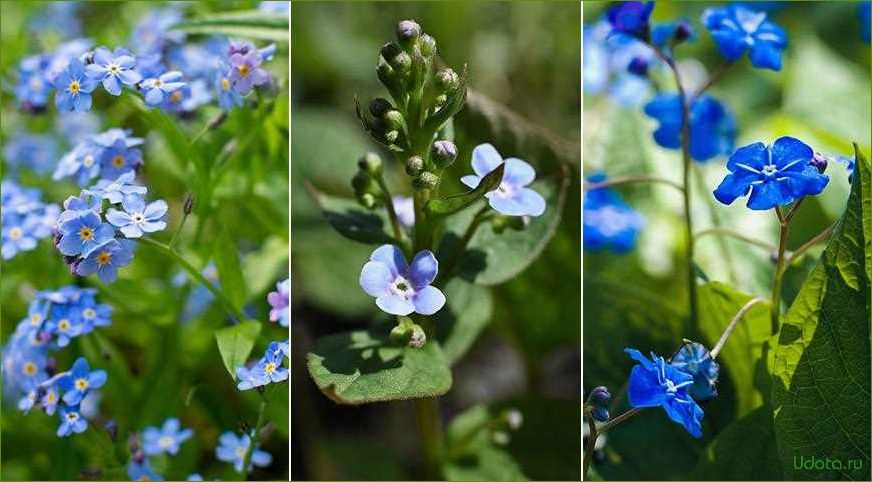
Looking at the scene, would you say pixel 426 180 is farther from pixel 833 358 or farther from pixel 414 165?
pixel 833 358

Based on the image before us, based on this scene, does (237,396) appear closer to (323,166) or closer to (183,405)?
(183,405)

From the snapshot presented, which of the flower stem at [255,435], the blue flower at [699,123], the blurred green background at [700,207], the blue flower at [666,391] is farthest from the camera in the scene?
the blue flower at [699,123]

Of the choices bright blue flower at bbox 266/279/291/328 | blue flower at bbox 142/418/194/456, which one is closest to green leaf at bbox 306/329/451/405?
bright blue flower at bbox 266/279/291/328

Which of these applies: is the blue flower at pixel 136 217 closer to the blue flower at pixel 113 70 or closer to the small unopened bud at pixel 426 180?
the blue flower at pixel 113 70

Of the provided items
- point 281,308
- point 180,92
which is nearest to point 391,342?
point 281,308

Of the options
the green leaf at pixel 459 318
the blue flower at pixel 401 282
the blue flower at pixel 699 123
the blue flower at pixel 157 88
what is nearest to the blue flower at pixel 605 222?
the blue flower at pixel 699 123

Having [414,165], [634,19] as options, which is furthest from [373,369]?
[634,19]
